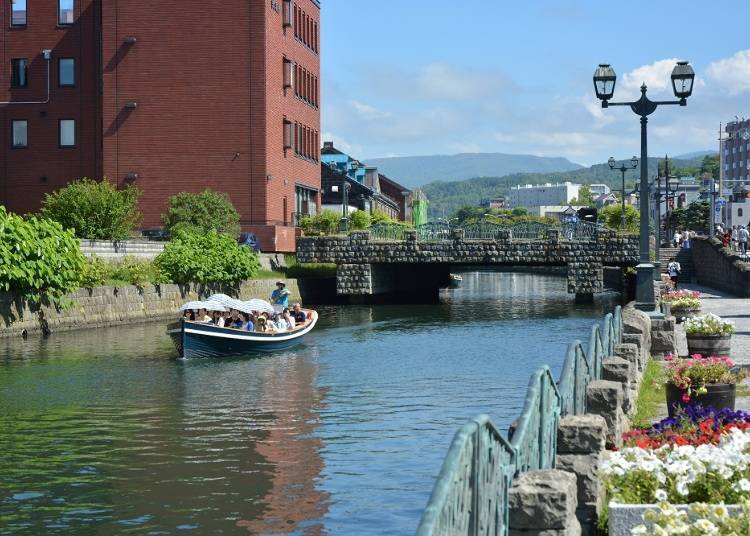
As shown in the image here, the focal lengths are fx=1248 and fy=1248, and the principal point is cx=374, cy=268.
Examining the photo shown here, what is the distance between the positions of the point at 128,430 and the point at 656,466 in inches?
610

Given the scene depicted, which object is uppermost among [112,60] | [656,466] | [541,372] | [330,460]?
[112,60]

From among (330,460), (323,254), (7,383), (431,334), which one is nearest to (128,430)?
(330,460)

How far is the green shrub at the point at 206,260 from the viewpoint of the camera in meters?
57.1

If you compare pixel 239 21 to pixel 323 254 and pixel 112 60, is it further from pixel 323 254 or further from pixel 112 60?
pixel 323 254

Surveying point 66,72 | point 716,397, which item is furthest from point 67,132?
point 716,397

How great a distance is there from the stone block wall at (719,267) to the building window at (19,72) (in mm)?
41112

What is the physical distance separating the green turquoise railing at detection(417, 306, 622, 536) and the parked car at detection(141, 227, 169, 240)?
57090 mm

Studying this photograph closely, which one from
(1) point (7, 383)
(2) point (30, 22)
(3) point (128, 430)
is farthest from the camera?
(2) point (30, 22)

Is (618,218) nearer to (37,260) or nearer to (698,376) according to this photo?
(37,260)

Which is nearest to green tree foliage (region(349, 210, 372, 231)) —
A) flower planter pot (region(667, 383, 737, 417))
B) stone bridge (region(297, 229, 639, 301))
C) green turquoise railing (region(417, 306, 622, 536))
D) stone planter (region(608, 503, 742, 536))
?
stone bridge (region(297, 229, 639, 301))

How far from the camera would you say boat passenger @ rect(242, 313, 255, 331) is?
127ft

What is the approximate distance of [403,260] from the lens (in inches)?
2825

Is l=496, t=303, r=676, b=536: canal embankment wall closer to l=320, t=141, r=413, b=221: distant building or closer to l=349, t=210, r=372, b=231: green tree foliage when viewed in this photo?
l=349, t=210, r=372, b=231: green tree foliage

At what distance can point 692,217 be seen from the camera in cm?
16562
